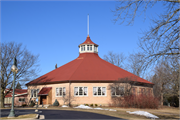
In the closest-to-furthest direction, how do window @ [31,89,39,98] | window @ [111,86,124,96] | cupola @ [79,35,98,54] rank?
window @ [111,86,124,96]
window @ [31,89,39,98]
cupola @ [79,35,98,54]

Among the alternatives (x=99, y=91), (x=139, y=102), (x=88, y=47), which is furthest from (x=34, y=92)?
(x=139, y=102)

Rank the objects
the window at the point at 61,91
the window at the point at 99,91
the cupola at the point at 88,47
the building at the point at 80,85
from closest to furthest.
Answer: the building at the point at 80,85 → the window at the point at 99,91 → the window at the point at 61,91 → the cupola at the point at 88,47

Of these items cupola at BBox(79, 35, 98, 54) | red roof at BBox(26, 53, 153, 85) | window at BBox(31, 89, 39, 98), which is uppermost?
cupola at BBox(79, 35, 98, 54)

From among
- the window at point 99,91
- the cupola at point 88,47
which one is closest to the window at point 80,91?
the window at point 99,91

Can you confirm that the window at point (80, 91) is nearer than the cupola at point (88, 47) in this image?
Yes

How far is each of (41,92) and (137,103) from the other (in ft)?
55.8

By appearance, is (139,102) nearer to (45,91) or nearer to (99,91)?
(99,91)

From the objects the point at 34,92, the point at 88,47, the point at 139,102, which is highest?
the point at 88,47

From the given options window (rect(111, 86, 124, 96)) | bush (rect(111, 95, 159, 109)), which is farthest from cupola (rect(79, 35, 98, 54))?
bush (rect(111, 95, 159, 109))

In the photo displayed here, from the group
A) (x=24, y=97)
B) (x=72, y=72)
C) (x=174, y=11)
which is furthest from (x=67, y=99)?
(x=174, y=11)

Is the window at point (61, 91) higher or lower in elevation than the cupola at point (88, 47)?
lower

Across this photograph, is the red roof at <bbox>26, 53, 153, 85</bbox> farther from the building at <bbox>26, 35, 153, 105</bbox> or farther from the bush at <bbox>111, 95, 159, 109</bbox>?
the bush at <bbox>111, 95, 159, 109</bbox>

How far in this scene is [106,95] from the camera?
3456 centimetres

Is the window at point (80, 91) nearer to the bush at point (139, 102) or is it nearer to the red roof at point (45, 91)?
the red roof at point (45, 91)
